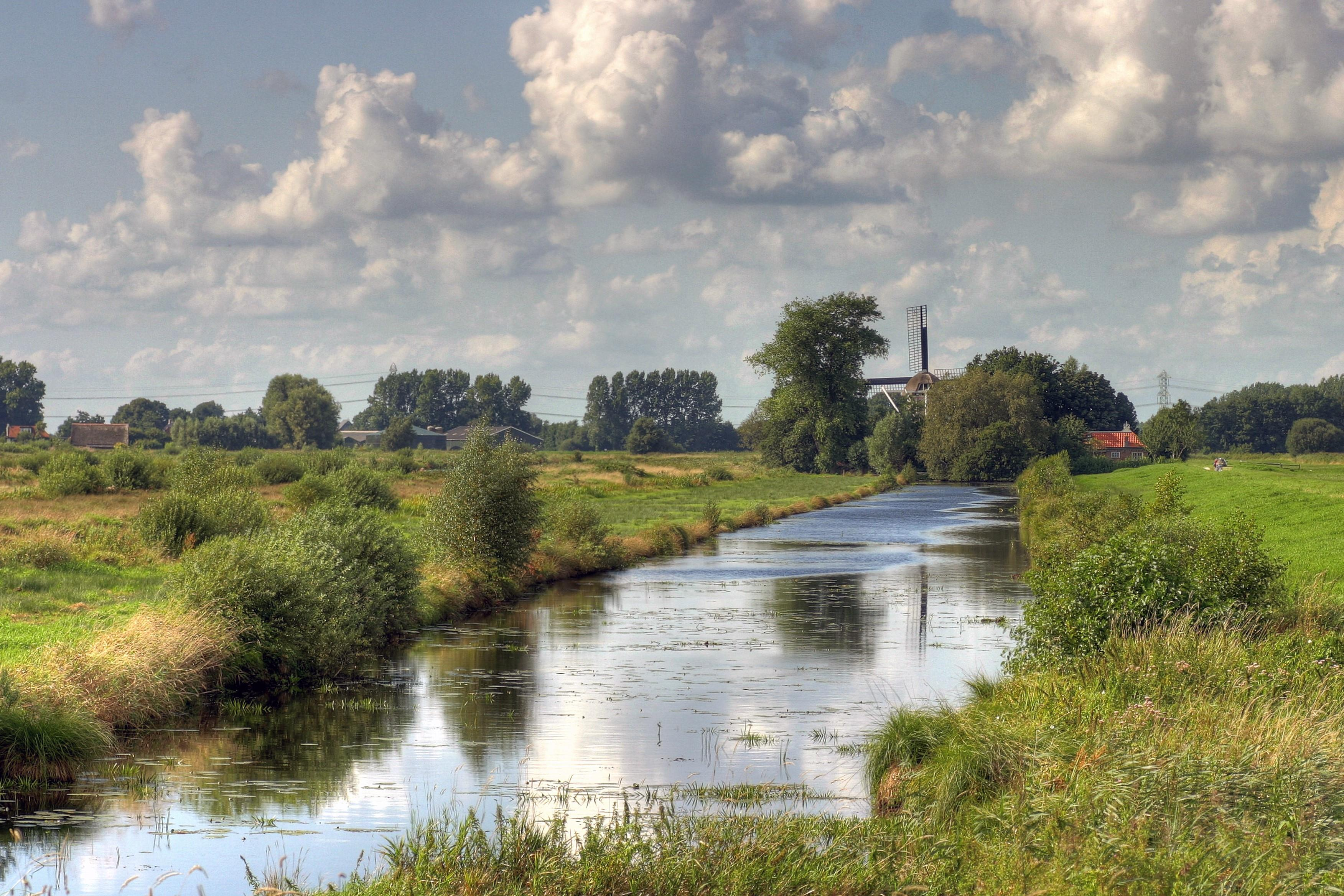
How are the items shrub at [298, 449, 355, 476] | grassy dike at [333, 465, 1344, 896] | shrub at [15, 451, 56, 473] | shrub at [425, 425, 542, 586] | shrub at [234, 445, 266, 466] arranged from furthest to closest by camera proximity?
shrub at [234, 445, 266, 466]
shrub at [15, 451, 56, 473]
shrub at [298, 449, 355, 476]
shrub at [425, 425, 542, 586]
grassy dike at [333, 465, 1344, 896]

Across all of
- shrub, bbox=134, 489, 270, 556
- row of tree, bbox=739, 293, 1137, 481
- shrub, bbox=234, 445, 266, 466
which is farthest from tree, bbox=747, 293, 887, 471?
shrub, bbox=134, 489, 270, 556

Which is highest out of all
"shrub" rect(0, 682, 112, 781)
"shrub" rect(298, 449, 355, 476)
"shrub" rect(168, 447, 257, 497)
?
"shrub" rect(298, 449, 355, 476)

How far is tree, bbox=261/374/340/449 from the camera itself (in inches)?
5856

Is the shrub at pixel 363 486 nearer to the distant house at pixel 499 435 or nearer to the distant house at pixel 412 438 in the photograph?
the distant house at pixel 412 438

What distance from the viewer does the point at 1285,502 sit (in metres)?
44.2

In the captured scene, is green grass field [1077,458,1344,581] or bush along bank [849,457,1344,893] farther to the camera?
green grass field [1077,458,1344,581]

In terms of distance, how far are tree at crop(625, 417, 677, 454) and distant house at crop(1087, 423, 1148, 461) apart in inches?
2268

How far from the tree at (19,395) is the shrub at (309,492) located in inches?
5725

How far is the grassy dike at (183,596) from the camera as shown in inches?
580

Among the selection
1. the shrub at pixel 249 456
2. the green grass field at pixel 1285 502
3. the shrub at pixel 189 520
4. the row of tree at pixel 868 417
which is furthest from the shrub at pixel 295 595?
the row of tree at pixel 868 417

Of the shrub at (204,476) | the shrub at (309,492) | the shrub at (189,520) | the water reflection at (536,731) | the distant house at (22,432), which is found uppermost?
the distant house at (22,432)

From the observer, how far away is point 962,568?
40500 mm

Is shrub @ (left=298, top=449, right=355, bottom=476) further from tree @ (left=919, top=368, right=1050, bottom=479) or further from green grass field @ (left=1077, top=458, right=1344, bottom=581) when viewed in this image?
tree @ (left=919, top=368, right=1050, bottom=479)

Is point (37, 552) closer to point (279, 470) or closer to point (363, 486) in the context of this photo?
point (363, 486)
